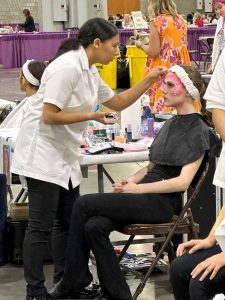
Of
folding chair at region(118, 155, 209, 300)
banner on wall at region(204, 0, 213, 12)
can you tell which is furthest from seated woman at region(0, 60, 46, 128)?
banner on wall at region(204, 0, 213, 12)

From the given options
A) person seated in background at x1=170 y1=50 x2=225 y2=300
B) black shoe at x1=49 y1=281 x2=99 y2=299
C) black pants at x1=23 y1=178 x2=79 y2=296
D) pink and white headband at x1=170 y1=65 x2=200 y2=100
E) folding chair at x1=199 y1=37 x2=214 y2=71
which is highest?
pink and white headband at x1=170 y1=65 x2=200 y2=100

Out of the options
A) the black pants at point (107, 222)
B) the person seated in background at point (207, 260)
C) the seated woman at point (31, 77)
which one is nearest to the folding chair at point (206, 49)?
the seated woman at point (31, 77)

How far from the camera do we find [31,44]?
1891cm

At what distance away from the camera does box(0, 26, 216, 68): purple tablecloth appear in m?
18.8

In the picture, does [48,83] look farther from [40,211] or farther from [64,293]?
[64,293]

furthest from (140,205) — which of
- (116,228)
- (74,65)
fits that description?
(74,65)

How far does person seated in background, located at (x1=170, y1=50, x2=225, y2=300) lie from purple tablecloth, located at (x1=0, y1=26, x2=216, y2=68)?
51.0 ft

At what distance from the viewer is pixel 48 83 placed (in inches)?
147

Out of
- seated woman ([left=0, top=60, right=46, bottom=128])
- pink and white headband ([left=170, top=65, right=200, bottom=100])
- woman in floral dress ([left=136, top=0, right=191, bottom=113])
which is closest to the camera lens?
pink and white headband ([left=170, top=65, right=200, bottom=100])

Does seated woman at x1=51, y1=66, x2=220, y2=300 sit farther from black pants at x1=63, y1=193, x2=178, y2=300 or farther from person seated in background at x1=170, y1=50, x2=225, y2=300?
person seated in background at x1=170, y1=50, x2=225, y2=300

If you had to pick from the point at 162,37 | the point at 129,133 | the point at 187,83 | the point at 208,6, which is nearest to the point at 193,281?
the point at 187,83

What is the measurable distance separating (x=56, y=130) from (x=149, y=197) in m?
0.55

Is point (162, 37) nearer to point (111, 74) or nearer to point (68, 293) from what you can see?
point (68, 293)

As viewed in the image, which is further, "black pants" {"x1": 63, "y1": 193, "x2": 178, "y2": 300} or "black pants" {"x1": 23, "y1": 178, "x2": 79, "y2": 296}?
"black pants" {"x1": 23, "y1": 178, "x2": 79, "y2": 296}
